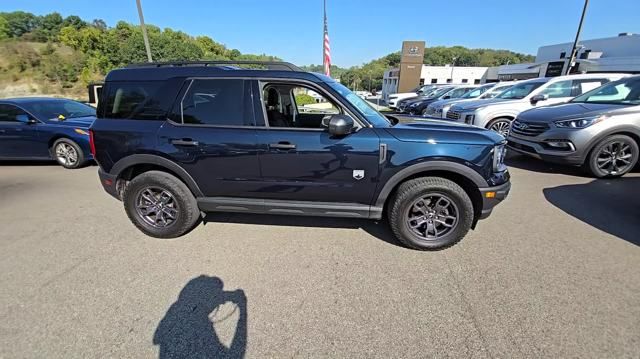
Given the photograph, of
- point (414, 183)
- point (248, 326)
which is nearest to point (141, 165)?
point (248, 326)

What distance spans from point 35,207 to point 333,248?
4463 millimetres

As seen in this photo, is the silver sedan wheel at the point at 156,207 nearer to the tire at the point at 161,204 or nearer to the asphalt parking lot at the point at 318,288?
the tire at the point at 161,204

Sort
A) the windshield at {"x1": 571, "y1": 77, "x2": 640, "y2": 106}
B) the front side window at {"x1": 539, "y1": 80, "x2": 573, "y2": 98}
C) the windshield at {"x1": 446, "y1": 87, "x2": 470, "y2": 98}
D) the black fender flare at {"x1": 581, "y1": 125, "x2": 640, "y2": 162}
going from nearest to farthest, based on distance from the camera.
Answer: the black fender flare at {"x1": 581, "y1": 125, "x2": 640, "y2": 162} → the windshield at {"x1": 571, "y1": 77, "x2": 640, "y2": 106} → the front side window at {"x1": 539, "y1": 80, "x2": 573, "y2": 98} → the windshield at {"x1": 446, "y1": 87, "x2": 470, "y2": 98}

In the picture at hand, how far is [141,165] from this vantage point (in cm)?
334

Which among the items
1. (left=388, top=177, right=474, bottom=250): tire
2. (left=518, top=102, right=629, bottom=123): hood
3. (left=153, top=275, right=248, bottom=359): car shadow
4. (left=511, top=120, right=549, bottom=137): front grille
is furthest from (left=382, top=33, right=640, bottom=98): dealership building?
(left=153, top=275, right=248, bottom=359): car shadow

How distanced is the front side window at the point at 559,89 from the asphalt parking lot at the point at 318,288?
497 centimetres

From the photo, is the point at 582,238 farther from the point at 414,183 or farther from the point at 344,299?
the point at 344,299

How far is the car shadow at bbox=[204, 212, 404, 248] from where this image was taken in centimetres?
354

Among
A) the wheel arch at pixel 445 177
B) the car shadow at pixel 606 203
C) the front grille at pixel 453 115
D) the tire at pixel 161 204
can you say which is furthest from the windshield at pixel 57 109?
the car shadow at pixel 606 203

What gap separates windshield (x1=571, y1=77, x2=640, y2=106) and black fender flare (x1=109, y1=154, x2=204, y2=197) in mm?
7011

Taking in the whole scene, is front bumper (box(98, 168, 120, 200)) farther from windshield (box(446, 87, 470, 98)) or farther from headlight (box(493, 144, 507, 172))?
windshield (box(446, 87, 470, 98))

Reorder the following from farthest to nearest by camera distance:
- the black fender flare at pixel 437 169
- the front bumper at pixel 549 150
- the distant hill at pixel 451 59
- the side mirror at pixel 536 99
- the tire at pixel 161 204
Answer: the distant hill at pixel 451 59 → the side mirror at pixel 536 99 → the front bumper at pixel 549 150 → the tire at pixel 161 204 → the black fender flare at pixel 437 169

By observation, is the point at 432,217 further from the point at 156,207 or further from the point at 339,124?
the point at 156,207

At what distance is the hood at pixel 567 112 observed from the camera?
16.2ft
